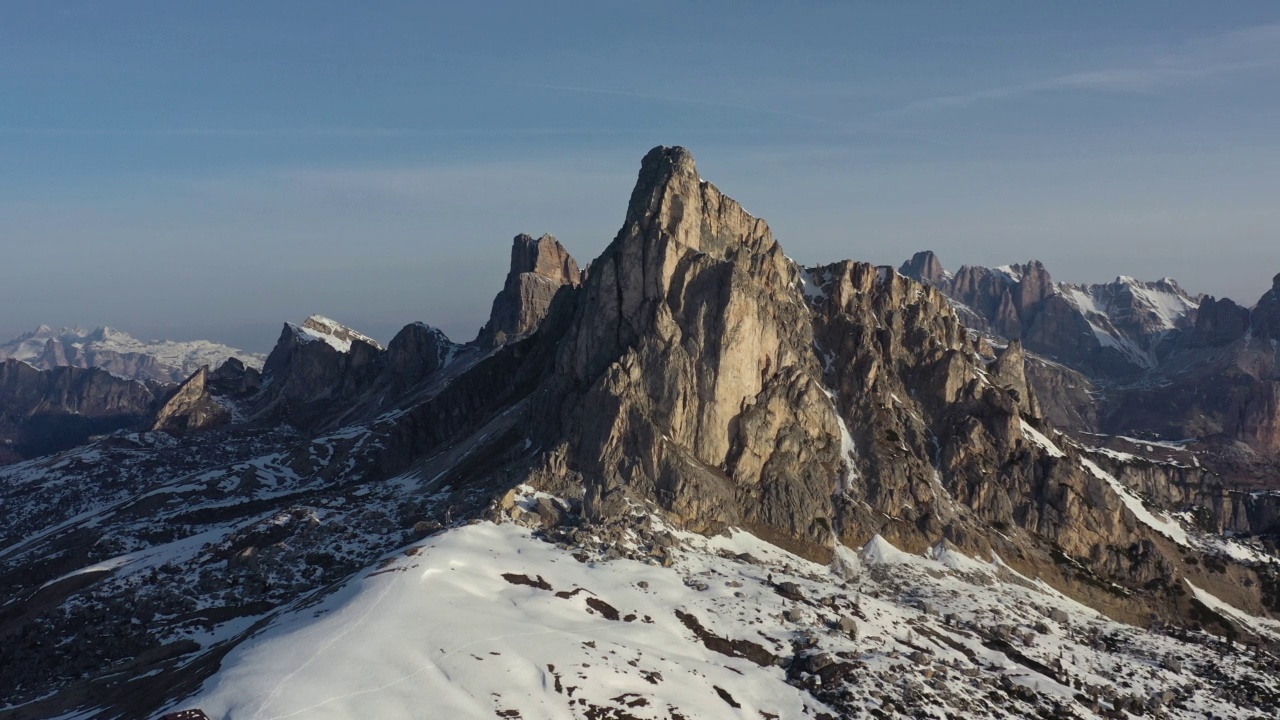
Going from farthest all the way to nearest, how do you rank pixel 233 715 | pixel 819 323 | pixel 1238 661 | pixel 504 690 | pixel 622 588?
pixel 819 323, pixel 1238 661, pixel 622 588, pixel 504 690, pixel 233 715

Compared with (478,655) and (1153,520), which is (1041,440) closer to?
(1153,520)

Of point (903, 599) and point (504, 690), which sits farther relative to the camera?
point (903, 599)

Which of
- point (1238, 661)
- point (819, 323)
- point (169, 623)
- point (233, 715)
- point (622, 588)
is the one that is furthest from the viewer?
point (819, 323)

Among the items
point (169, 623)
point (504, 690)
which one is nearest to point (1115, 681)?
point (504, 690)

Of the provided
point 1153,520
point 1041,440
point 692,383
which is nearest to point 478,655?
point 692,383

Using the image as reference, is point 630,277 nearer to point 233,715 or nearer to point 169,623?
point 169,623

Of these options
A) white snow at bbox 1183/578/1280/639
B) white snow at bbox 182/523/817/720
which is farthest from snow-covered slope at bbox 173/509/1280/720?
white snow at bbox 1183/578/1280/639

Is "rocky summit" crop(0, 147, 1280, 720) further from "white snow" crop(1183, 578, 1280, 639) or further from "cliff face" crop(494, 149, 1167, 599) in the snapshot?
"white snow" crop(1183, 578, 1280, 639)
